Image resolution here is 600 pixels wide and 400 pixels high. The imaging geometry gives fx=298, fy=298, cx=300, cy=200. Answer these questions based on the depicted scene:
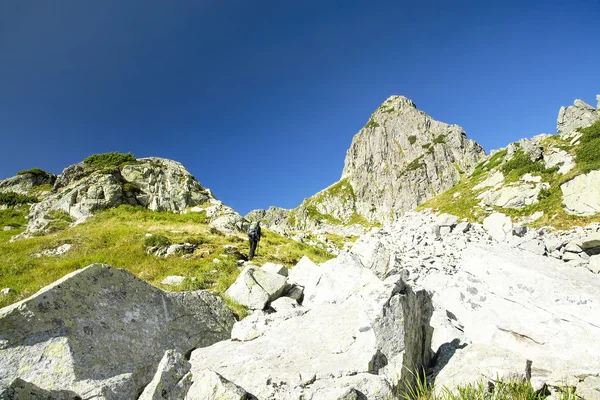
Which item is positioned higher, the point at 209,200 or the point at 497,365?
the point at 209,200

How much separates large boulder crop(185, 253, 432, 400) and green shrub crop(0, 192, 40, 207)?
173 feet

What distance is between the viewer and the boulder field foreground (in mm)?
4961

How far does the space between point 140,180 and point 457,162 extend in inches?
7134

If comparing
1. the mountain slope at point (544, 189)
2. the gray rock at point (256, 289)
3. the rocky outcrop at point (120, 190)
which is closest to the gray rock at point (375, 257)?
the gray rock at point (256, 289)

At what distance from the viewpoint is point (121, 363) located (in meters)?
6.00

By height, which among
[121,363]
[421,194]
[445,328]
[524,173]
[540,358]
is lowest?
[540,358]

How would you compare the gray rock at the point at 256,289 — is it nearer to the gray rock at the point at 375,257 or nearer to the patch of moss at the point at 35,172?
the gray rock at the point at 375,257

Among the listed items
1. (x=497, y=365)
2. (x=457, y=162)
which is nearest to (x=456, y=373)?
(x=497, y=365)

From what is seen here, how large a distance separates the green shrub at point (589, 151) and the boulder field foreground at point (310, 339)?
2205 centimetres

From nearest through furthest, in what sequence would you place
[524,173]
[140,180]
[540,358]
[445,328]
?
[540,358]
[445,328]
[524,173]
[140,180]

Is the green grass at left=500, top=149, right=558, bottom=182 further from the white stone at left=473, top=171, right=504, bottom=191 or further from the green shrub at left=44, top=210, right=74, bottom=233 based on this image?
the green shrub at left=44, top=210, right=74, bottom=233

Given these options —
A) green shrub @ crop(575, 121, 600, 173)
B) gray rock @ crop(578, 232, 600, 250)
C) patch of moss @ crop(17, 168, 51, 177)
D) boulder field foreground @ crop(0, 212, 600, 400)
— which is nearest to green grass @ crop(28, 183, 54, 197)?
patch of moss @ crop(17, 168, 51, 177)

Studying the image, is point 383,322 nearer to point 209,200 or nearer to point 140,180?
point 209,200

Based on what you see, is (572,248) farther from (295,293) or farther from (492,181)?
(492,181)
